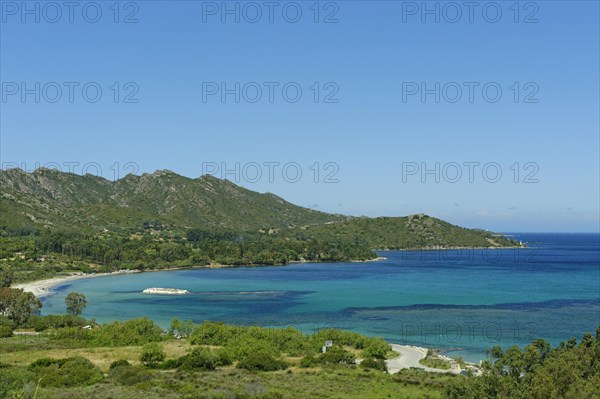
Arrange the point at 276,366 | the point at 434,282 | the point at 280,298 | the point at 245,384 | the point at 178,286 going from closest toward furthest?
the point at 245,384
the point at 276,366
the point at 280,298
the point at 178,286
the point at 434,282

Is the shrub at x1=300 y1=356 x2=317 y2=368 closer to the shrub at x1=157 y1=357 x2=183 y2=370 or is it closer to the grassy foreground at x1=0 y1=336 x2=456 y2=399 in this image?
the grassy foreground at x1=0 y1=336 x2=456 y2=399

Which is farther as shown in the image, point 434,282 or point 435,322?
point 434,282

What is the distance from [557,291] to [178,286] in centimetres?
8935

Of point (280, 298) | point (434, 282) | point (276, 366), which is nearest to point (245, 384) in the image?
point (276, 366)

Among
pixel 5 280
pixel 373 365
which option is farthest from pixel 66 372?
pixel 5 280

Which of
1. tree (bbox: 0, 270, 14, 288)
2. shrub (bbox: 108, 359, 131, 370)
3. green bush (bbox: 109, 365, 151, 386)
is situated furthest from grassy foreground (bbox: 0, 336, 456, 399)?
tree (bbox: 0, 270, 14, 288)

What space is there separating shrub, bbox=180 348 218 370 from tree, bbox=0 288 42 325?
36805 mm

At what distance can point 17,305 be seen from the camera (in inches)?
3027

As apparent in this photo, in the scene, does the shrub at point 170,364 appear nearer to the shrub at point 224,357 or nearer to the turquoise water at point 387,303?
the shrub at point 224,357

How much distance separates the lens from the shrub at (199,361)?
165ft

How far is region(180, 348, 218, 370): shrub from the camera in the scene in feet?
165

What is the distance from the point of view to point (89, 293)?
12031 centimetres

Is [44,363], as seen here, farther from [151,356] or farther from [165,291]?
[165,291]

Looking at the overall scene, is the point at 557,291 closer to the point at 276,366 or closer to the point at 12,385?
the point at 276,366
